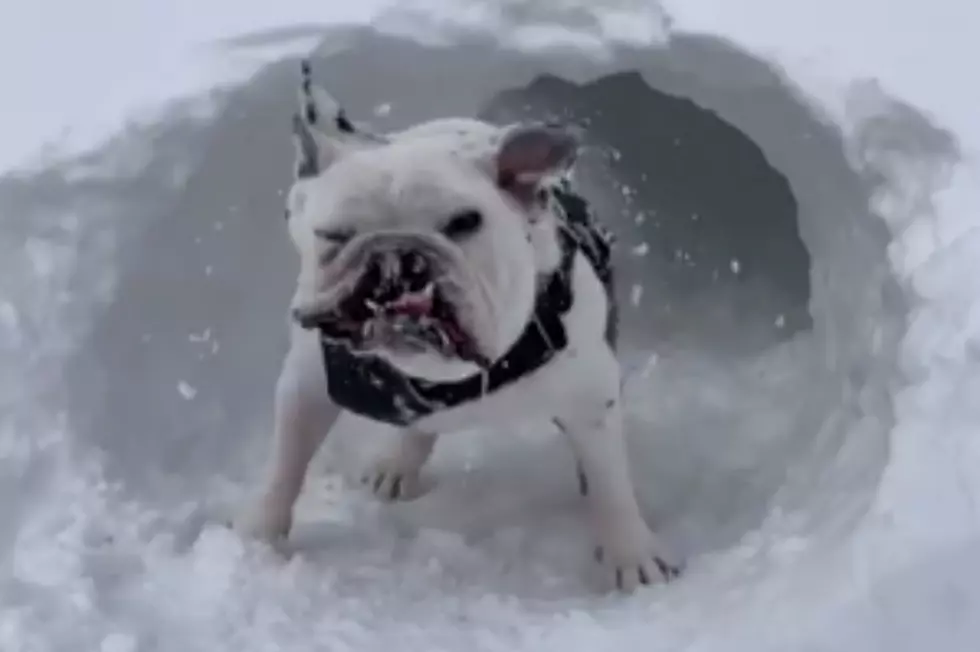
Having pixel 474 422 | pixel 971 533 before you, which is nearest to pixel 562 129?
pixel 474 422

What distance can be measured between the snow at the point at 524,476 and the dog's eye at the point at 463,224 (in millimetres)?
415

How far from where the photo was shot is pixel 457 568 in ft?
5.35

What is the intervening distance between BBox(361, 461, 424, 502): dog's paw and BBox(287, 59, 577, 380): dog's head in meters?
0.51

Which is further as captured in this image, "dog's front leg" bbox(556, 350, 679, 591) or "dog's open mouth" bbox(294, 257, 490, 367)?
"dog's front leg" bbox(556, 350, 679, 591)

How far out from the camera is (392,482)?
1.81 m

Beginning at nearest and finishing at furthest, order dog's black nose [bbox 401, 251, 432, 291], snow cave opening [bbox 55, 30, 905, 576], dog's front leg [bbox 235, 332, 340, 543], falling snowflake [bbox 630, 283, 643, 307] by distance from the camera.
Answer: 1. dog's black nose [bbox 401, 251, 432, 291]
2. dog's front leg [bbox 235, 332, 340, 543]
3. snow cave opening [bbox 55, 30, 905, 576]
4. falling snowflake [bbox 630, 283, 643, 307]

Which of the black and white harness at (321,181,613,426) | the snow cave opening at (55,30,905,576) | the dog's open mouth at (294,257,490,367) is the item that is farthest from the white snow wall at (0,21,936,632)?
the dog's open mouth at (294,257,490,367)

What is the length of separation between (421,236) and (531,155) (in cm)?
15

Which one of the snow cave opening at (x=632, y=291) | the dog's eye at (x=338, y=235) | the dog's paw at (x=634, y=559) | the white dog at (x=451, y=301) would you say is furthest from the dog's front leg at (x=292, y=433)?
the dog's paw at (x=634, y=559)

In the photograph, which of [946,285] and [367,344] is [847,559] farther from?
[367,344]

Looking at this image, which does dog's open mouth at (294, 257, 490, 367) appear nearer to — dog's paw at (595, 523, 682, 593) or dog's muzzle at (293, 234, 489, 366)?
dog's muzzle at (293, 234, 489, 366)

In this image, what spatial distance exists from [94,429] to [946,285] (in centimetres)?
97

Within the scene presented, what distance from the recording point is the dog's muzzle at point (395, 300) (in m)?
1.19

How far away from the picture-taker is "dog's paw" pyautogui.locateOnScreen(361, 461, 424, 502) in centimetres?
180
